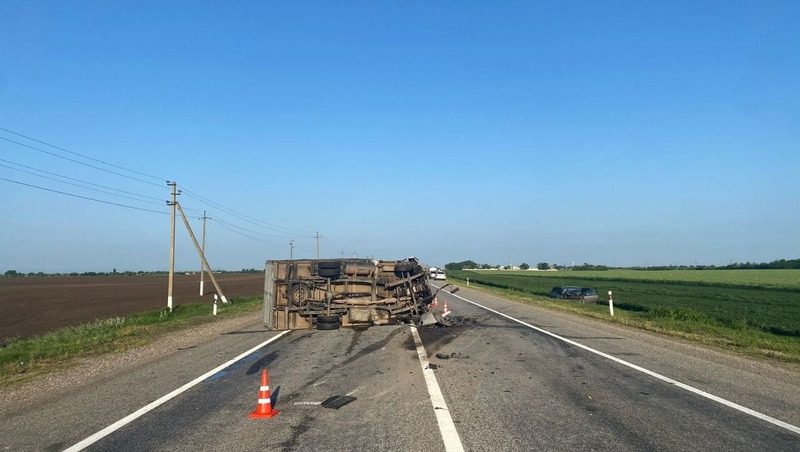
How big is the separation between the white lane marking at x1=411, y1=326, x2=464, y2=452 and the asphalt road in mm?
66

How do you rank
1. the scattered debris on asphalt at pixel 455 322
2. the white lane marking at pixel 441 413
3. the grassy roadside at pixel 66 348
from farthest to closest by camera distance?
the scattered debris on asphalt at pixel 455 322, the grassy roadside at pixel 66 348, the white lane marking at pixel 441 413

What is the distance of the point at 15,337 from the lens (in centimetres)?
2186

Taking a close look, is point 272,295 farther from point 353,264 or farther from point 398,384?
point 398,384

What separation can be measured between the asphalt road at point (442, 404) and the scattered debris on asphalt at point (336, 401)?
13cm

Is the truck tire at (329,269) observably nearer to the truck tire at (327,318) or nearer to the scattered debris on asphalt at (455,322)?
the truck tire at (327,318)

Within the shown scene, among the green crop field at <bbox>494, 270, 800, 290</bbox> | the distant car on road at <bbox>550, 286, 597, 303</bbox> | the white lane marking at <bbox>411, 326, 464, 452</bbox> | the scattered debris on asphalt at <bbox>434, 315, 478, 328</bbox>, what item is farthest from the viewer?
the green crop field at <bbox>494, 270, 800, 290</bbox>

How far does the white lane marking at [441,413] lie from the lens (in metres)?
5.62

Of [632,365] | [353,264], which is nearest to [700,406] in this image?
[632,365]

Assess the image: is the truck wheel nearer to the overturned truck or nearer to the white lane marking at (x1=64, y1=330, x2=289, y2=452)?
the overturned truck

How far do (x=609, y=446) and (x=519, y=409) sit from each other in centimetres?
167

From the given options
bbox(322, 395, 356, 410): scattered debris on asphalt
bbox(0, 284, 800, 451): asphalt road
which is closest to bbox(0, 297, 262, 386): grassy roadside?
bbox(0, 284, 800, 451): asphalt road

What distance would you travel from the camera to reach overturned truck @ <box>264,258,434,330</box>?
17016 millimetres

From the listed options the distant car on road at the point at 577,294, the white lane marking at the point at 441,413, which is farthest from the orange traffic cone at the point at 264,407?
the distant car on road at the point at 577,294

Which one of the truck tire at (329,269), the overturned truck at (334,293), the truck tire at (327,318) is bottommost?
the truck tire at (327,318)
